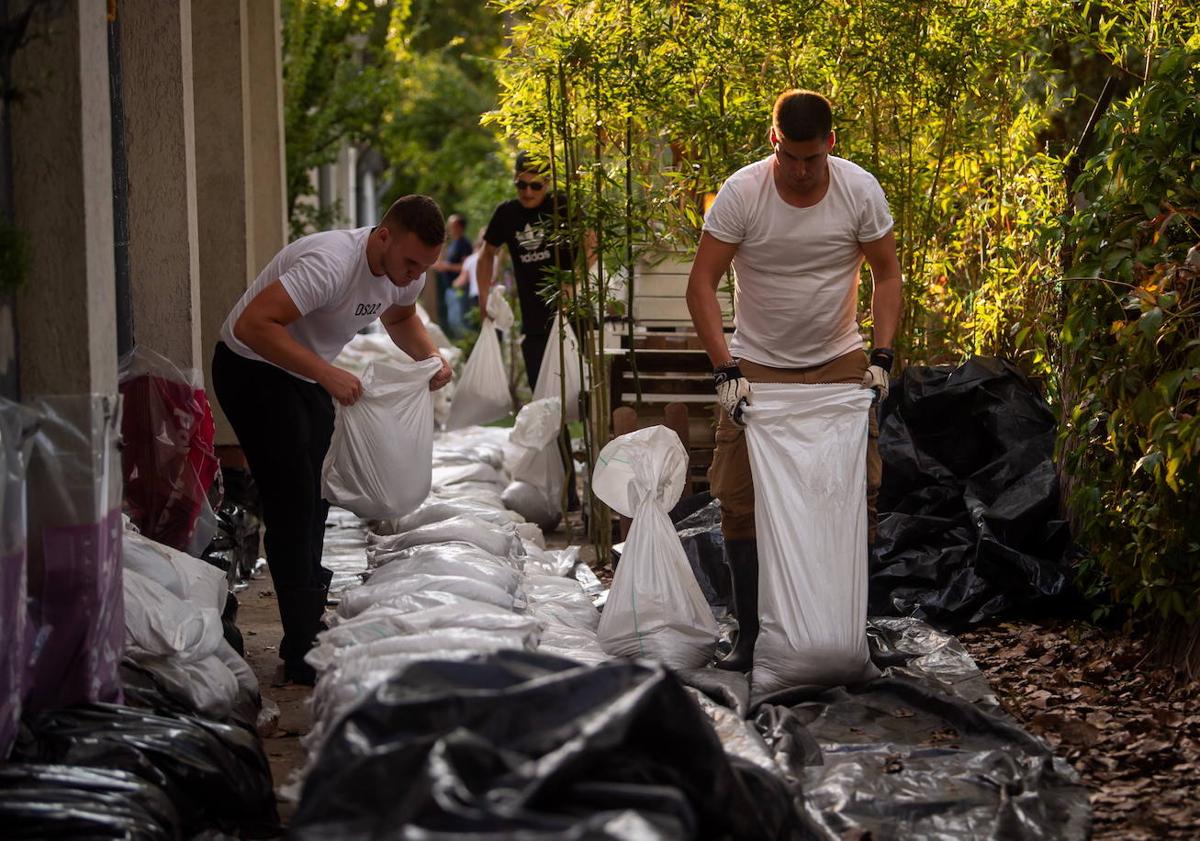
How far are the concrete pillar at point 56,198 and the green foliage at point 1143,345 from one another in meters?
3.06

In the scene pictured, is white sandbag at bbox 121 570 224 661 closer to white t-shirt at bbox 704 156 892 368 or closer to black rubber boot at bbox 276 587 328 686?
black rubber boot at bbox 276 587 328 686

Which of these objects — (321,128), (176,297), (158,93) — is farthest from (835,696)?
(321,128)

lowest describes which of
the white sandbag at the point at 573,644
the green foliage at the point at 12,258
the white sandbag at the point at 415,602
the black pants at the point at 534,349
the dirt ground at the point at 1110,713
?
the dirt ground at the point at 1110,713

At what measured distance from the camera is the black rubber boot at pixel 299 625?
17.0ft

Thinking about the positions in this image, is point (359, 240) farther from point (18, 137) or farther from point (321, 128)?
point (321, 128)

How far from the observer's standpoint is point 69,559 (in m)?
4.01

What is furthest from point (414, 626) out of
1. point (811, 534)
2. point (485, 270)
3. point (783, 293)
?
point (485, 270)

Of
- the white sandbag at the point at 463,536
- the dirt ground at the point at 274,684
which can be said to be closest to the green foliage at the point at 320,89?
the dirt ground at the point at 274,684

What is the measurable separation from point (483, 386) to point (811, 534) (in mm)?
4625

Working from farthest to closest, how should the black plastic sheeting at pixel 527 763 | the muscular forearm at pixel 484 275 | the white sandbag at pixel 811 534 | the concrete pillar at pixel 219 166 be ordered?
the muscular forearm at pixel 484 275 < the concrete pillar at pixel 219 166 < the white sandbag at pixel 811 534 < the black plastic sheeting at pixel 527 763

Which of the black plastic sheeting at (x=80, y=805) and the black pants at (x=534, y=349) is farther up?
the black pants at (x=534, y=349)

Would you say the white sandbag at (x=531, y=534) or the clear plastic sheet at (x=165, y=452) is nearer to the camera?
the clear plastic sheet at (x=165, y=452)

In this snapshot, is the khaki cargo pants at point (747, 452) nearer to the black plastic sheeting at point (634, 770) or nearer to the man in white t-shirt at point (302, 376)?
the black plastic sheeting at point (634, 770)

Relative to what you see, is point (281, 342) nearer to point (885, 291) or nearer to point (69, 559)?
point (69, 559)
